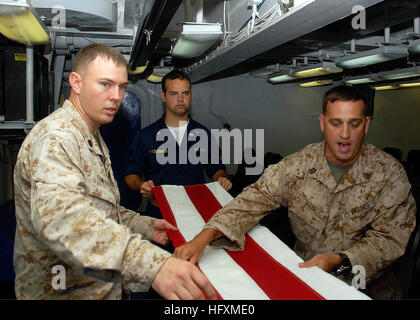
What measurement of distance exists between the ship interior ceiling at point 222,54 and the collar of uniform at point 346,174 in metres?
0.46

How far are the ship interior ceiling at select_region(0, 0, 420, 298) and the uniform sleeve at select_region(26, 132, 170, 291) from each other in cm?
100

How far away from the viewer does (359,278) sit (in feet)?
5.06

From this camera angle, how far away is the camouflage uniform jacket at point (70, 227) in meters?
0.93

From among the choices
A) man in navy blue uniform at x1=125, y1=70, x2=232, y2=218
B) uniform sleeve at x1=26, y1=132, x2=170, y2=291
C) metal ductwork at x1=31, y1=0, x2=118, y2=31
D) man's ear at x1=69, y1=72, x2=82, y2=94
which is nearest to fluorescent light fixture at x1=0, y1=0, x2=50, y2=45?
metal ductwork at x1=31, y1=0, x2=118, y2=31

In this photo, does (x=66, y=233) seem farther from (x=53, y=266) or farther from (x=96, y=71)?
(x=96, y=71)

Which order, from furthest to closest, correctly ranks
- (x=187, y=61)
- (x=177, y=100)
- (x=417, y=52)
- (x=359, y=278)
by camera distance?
(x=187, y=61) < (x=417, y=52) < (x=177, y=100) < (x=359, y=278)

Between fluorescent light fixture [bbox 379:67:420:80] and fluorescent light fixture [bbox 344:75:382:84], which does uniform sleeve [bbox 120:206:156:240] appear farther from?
fluorescent light fixture [bbox 344:75:382:84]

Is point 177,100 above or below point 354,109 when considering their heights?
above

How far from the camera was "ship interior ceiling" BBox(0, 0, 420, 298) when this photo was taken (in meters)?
2.12

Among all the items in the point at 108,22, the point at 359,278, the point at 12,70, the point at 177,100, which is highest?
the point at 108,22

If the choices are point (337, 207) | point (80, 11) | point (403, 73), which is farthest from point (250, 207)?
point (403, 73)
